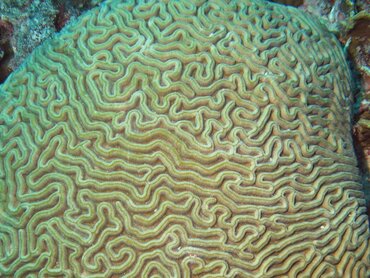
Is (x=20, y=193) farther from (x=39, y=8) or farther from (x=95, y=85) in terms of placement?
(x=39, y=8)

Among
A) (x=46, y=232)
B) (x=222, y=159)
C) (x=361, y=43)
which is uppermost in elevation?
(x=361, y=43)

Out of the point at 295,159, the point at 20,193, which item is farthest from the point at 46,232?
the point at 295,159

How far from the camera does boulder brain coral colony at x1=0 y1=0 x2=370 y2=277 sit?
2.51 meters

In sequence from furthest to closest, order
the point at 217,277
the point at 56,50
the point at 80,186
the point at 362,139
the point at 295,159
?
1. the point at 362,139
2. the point at 56,50
3. the point at 295,159
4. the point at 80,186
5. the point at 217,277

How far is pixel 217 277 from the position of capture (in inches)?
96.0

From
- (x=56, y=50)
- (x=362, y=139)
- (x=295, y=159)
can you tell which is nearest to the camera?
(x=295, y=159)

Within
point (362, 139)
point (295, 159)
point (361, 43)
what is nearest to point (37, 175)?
point (295, 159)

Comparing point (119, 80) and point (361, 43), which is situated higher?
point (361, 43)

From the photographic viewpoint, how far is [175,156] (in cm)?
265

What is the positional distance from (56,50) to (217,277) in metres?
2.43

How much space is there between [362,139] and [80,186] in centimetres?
314

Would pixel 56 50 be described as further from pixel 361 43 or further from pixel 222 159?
pixel 361 43

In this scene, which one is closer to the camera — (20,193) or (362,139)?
(20,193)

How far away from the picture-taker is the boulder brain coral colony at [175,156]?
8.23 feet
